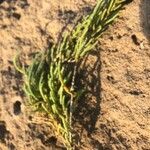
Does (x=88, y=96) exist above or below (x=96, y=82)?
below

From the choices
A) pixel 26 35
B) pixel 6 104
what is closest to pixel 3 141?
pixel 6 104

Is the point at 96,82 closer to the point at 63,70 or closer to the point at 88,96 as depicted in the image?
the point at 88,96

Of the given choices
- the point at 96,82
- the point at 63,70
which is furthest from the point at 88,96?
the point at 63,70

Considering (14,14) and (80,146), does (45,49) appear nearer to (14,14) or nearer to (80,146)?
(14,14)
